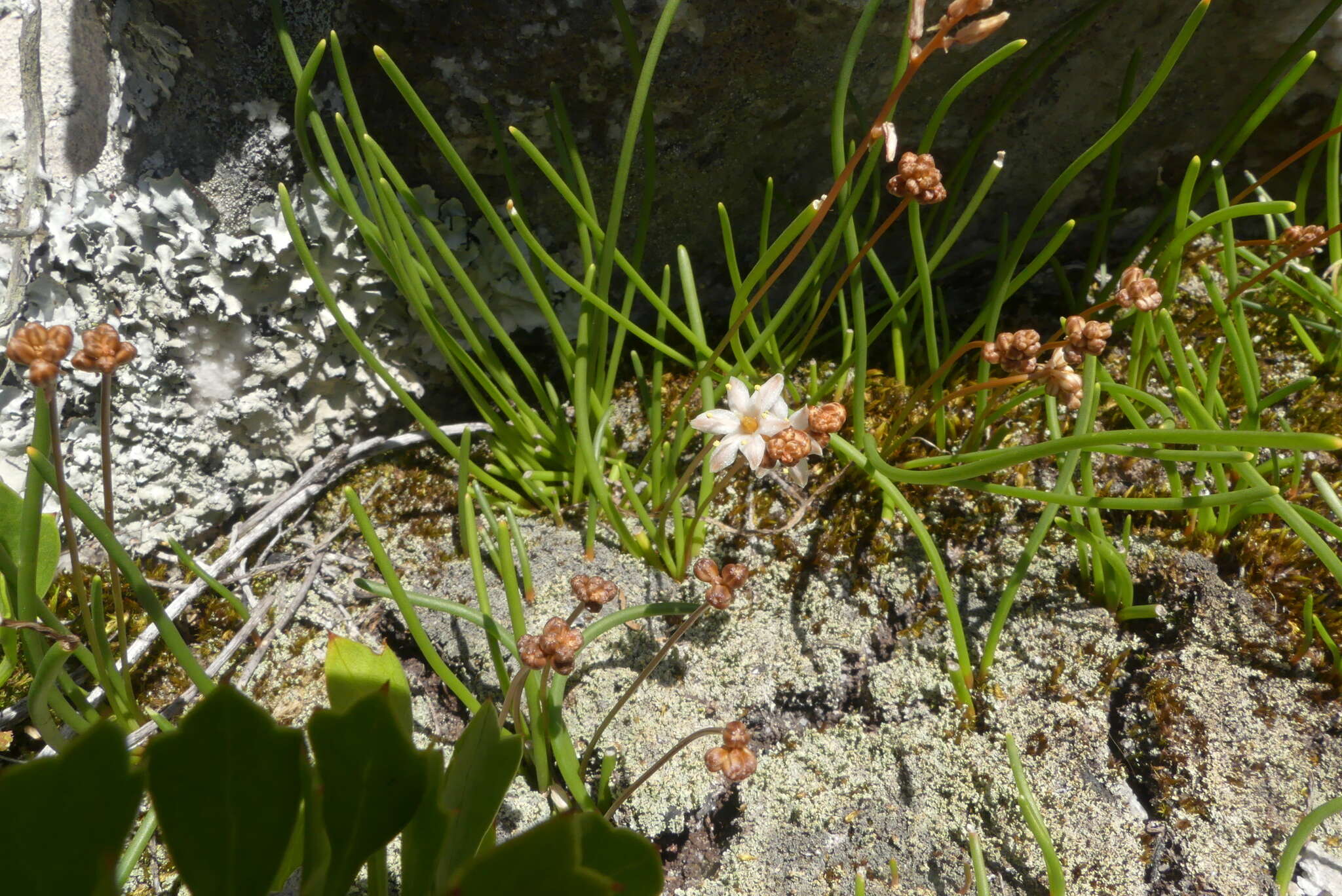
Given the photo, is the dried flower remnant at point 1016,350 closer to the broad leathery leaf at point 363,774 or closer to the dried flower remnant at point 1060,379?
the dried flower remnant at point 1060,379

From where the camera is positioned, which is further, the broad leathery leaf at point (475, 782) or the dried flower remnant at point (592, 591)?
the dried flower remnant at point (592, 591)

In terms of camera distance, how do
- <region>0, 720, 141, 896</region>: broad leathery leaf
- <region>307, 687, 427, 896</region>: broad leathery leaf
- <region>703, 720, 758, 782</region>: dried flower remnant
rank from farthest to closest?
<region>703, 720, 758, 782</region>: dried flower remnant, <region>307, 687, 427, 896</region>: broad leathery leaf, <region>0, 720, 141, 896</region>: broad leathery leaf

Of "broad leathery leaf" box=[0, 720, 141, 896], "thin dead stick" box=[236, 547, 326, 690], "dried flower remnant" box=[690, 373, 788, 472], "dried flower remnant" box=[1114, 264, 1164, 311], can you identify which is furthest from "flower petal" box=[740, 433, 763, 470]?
"thin dead stick" box=[236, 547, 326, 690]

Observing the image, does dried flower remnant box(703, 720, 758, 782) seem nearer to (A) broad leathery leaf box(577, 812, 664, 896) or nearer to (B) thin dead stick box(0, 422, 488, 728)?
(A) broad leathery leaf box(577, 812, 664, 896)

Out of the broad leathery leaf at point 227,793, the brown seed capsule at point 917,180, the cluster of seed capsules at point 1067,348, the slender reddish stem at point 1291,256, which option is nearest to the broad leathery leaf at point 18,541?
the broad leathery leaf at point 227,793

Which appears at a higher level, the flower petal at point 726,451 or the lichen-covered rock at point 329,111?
the lichen-covered rock at point 329,111

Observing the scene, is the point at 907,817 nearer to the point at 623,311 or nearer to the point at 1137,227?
the point at 623,311

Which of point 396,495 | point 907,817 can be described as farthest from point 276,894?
point 907,817
